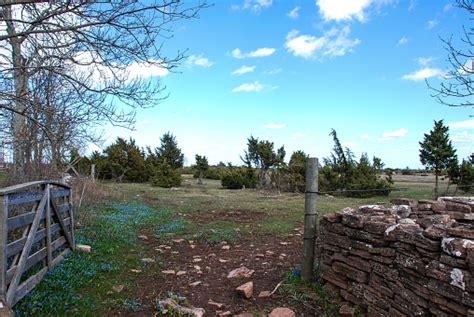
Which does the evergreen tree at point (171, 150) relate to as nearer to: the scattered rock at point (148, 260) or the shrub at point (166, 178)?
the shrub at point (166, 178)

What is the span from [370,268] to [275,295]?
1333 millimetres

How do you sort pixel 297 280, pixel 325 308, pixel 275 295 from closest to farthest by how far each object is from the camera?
1. pixel 325 308
2. pixel 275 295
3. pixel 297 280

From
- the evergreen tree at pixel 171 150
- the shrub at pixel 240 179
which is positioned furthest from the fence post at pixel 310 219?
the evergreen tree at pixel 171 150

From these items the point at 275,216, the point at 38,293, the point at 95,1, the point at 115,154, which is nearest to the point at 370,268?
the point at 38,293

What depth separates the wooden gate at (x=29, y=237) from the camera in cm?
338

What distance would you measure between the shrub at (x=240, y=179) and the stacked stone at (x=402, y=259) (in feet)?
62.5

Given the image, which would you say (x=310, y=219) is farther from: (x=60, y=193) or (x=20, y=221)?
(x=60, y=193)

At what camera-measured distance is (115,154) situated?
90.5 feet

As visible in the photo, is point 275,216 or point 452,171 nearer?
point 275,216

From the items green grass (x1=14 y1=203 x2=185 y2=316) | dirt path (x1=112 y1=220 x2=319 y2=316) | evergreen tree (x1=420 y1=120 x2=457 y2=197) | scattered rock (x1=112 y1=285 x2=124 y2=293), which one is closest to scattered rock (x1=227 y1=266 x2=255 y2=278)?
dirt path (x1=112 y1=220 x2=319 y2=316)

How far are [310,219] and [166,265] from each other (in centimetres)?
267

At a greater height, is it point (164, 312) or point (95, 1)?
point (95, 1)

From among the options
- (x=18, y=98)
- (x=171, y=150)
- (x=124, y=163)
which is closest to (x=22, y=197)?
(x=18, y=98)

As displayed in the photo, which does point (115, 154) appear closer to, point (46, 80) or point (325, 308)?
point (46, 80)
